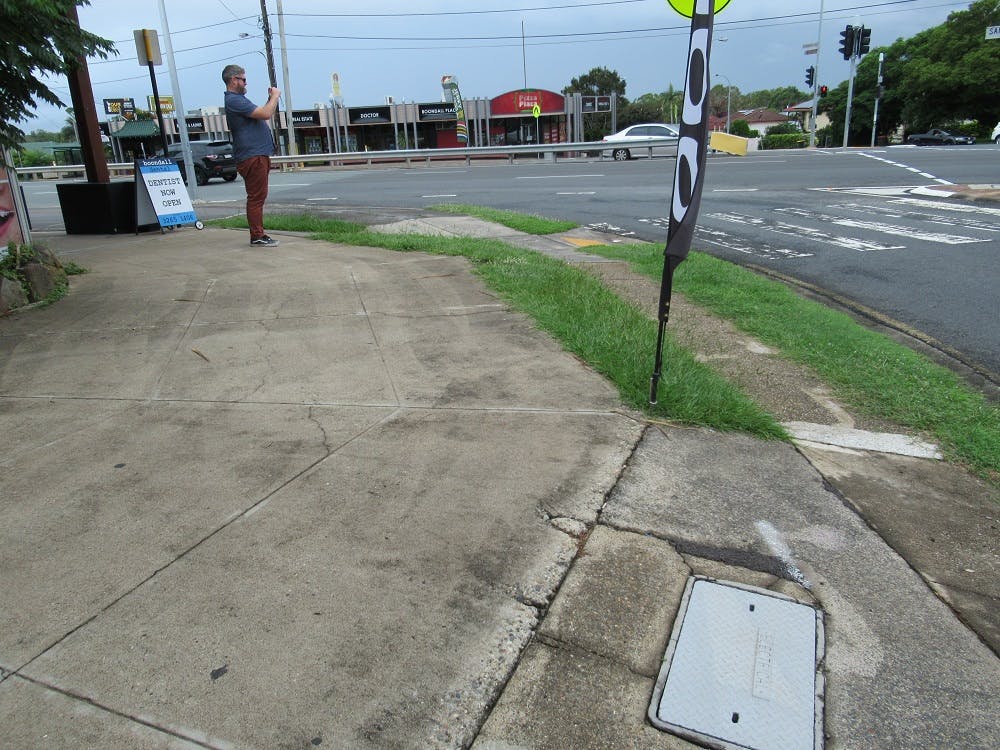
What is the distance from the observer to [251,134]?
8.47 meters

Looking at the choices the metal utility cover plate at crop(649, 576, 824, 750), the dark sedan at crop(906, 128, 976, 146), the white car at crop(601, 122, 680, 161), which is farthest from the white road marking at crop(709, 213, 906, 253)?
the dark sedan at crop(906, 128, 976, 146)

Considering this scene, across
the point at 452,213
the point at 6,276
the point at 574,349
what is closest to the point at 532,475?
the point at 574,349

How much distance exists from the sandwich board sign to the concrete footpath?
594cm

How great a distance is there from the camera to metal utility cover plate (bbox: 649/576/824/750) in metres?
2.10

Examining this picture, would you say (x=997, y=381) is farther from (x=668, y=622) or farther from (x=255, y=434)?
(x=255, y=434)

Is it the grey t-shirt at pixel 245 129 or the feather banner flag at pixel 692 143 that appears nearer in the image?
the feather banner flag at pixel 692 143

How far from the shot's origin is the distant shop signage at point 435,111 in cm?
5728

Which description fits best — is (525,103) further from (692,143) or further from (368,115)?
(692,143)

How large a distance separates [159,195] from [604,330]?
7830mm

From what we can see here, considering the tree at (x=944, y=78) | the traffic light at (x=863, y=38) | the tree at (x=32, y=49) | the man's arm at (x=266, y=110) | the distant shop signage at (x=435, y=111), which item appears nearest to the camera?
the tree at (x=32, y=49)

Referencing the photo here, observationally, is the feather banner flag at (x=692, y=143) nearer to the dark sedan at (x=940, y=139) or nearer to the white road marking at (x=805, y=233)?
the white road marking at (x=805, y=233)

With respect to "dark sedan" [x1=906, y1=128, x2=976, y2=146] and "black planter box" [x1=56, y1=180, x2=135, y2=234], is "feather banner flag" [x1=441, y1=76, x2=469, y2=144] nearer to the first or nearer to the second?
"dark sedan" [x1=906, y1=128, x2=976, y2=146]

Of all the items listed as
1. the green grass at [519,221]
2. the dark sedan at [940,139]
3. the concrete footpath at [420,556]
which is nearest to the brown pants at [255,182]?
the green grass at [519,221]

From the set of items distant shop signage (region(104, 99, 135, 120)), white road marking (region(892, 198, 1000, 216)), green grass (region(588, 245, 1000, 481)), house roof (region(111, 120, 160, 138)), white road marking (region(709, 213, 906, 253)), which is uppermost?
distant shop signage (region(104, 99, 135, 120))
